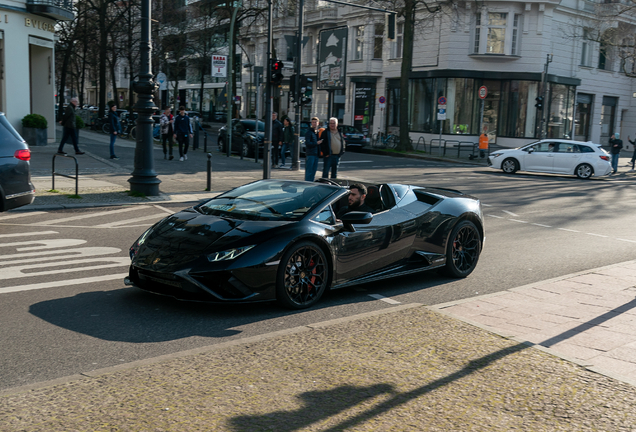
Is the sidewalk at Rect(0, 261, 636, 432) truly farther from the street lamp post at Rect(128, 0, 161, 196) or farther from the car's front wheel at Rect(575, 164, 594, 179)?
the car's front wheel at Rect(575, 164, 594, 179)

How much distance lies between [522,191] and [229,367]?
52.3ft

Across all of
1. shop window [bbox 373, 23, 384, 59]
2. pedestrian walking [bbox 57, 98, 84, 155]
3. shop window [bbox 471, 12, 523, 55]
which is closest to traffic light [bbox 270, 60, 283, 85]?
pedestrian walking [bbox 57, 98, 84, 155]

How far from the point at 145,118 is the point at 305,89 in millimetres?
10570

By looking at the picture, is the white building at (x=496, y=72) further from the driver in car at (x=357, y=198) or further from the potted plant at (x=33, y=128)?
the driver in car at (x=357, y=198)

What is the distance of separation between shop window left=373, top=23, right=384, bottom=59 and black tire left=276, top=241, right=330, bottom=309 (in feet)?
137

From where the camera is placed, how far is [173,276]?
5.69m

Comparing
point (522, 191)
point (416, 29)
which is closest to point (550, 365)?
point (522, 191)

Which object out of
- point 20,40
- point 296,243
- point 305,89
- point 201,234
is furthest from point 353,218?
point 20,40

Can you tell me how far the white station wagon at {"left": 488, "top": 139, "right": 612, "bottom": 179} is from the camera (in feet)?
80.8

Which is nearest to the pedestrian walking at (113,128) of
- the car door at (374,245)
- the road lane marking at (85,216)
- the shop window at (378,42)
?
the road lane marking at (85,216)

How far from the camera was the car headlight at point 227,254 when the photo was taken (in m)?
5.70

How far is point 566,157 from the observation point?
25.0 meters

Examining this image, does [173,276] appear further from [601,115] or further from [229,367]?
[601,115]

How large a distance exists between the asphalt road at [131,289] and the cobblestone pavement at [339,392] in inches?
23.3
